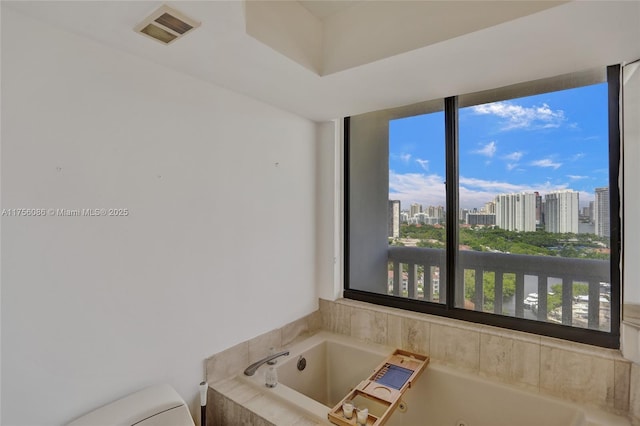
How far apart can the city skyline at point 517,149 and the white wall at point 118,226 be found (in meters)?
1.08

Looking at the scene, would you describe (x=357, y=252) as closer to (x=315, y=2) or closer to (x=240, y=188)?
(x=240, y=188)

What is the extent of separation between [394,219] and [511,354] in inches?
42.4

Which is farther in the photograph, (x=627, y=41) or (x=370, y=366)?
(x=370, y=366)

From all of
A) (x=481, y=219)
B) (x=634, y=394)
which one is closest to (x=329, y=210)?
(x=481, y=219)

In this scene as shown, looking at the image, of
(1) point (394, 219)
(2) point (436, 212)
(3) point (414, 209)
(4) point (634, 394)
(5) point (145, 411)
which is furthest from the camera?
(1) point (394, 219)

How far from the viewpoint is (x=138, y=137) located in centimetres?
138

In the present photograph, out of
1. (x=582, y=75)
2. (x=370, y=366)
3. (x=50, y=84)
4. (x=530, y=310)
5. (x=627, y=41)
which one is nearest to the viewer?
(x=50, y=84)

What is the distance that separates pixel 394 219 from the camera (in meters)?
2.33

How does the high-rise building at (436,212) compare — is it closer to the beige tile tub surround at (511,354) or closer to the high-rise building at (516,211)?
the high-rise building at (516,211)

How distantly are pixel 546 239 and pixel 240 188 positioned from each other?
69.9 inches

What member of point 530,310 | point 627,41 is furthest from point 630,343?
point 627,41

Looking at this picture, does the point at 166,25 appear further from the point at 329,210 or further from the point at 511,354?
the point at 511,354

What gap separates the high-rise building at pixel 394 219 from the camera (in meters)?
2.31

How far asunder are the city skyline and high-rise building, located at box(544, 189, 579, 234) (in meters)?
0.03
